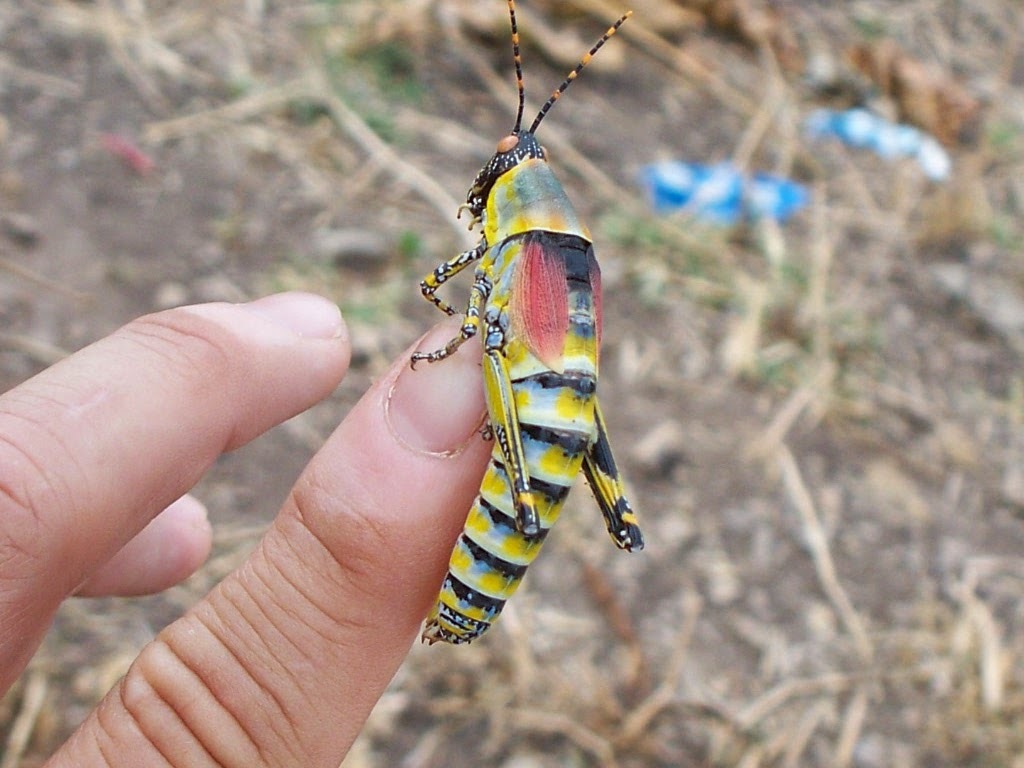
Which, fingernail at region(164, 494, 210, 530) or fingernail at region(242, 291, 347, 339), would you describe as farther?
fingernail at region(164, 494, 210, 530)

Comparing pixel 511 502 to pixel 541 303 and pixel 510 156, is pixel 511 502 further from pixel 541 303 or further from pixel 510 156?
pixel 510 156

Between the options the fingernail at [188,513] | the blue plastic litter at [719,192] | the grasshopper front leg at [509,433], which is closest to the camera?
the grasshopper front leg at [509,433]

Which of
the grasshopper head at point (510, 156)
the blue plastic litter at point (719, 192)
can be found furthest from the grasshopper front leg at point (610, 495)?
the blue plastic litter at point (719, 192)

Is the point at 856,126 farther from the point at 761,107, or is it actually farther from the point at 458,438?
the point at 458,438

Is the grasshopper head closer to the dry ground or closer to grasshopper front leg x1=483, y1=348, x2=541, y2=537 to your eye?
grasshopper front leg x1=483, y1=348, x2=541, y2=537

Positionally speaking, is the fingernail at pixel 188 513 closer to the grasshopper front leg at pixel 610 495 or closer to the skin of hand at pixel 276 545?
the skin of hand at pixel 276 545

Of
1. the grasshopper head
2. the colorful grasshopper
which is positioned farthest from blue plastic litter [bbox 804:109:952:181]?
the colorful grasshopper
